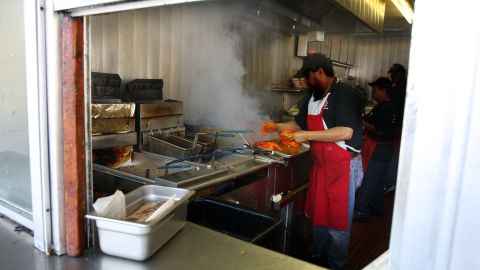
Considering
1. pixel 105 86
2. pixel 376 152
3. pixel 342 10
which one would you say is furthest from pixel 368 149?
pixel 105 86

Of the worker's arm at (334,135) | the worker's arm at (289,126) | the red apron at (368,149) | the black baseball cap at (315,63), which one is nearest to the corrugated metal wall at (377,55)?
the red apron at (368,149)

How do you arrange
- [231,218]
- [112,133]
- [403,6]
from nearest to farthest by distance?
[231,218] → [112,133] → [403,6]

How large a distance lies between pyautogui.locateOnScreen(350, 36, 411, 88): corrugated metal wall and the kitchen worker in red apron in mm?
5952

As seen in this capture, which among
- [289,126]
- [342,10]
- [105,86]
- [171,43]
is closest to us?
[105,86]

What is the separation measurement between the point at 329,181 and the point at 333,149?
0.27 meters

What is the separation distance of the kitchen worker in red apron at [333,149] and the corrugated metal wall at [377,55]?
5952 mm

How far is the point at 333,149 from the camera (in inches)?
111

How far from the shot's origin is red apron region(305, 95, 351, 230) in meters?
2.82

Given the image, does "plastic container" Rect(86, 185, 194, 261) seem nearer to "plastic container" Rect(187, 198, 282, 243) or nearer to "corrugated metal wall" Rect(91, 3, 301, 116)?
"plastic container" Rect(187, 198, 282, 243)

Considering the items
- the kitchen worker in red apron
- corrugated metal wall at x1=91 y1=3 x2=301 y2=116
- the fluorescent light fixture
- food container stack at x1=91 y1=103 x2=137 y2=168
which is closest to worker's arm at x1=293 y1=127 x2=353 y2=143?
the kitchen worker in red apron

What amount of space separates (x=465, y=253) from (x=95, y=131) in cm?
237

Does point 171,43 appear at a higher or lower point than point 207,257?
higher

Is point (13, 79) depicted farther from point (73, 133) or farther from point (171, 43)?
point (171, 43)

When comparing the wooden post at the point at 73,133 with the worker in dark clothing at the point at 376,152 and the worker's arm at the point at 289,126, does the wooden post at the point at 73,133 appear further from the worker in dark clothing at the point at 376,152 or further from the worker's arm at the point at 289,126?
the worker in dark clothing at the point at 376,152
